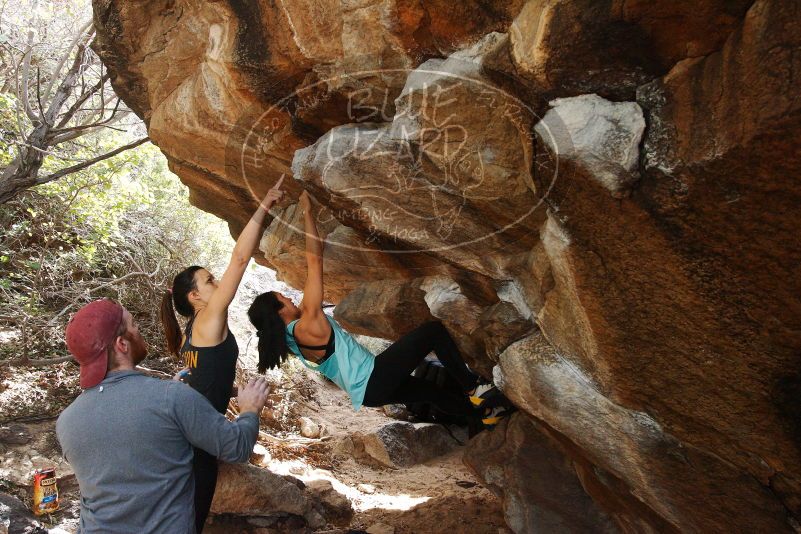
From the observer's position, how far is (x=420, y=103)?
2.92 metres

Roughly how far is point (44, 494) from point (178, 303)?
251cm

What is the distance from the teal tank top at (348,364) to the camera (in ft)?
11.9

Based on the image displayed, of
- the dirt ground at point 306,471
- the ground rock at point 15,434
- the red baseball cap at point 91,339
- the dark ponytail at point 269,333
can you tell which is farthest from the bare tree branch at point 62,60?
the red baseball cap at point 91,339

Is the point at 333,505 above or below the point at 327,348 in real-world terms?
below

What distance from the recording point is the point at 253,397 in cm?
253

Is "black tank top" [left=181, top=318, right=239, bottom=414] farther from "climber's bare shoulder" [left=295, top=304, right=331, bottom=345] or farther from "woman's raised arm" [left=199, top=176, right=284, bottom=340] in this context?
"climber's bare shoulder" [left=295, top=304, right=331, bottom=345]

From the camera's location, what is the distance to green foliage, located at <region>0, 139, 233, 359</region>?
20.7 feet

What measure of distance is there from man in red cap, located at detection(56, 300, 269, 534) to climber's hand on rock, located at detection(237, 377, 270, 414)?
23cm

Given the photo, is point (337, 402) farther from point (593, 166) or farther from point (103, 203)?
point (593, 166)

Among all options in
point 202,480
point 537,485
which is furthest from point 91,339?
point 537,485

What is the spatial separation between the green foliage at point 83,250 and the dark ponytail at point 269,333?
9.67 feet

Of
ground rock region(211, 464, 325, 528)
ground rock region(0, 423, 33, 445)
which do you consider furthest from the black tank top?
ground rock region(0, 423, 33, 445)

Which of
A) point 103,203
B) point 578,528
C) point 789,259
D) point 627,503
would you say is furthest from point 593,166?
point 103,203

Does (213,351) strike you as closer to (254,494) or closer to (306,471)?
(254,494)
